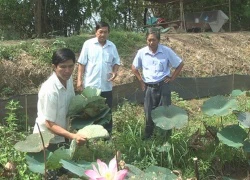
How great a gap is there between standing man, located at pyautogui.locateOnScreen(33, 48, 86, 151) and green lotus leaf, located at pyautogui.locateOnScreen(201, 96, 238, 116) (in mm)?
1693

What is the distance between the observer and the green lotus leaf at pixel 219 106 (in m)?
4.17

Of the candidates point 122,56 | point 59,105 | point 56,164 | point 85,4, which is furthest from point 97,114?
point 85,4

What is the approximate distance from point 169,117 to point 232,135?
0.66 m

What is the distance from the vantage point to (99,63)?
188 inches

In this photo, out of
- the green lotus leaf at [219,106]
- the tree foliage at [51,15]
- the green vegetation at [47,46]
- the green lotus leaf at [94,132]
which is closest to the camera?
the green lotus leaf at [94,132]

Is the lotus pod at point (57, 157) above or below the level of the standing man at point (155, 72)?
below

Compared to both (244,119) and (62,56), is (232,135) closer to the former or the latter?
(244,119)

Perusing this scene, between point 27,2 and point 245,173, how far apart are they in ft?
31.9

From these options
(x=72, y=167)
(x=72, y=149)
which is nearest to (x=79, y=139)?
(x=72, y=149)

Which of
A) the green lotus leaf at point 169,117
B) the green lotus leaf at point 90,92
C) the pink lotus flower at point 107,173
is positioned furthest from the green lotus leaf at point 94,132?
the pink lotus flower at point 107,173

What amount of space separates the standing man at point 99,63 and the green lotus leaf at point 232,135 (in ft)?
4.24

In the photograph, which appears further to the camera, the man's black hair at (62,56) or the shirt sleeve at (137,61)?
the shirt sleeve at (137,61)

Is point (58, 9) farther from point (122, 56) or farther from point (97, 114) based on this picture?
point (97, 114)

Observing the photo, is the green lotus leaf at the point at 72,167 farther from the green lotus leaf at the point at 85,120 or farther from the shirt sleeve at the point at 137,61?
the shirt sleeve at the point at 137,61
